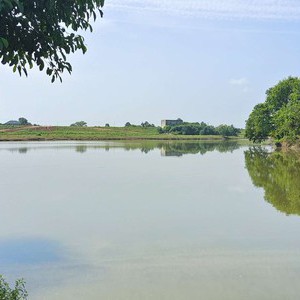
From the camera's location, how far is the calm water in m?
6.39

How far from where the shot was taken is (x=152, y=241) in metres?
8.83

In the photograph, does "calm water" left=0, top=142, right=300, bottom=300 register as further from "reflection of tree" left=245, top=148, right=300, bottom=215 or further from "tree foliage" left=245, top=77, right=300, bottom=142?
"tree foliage" left=245, top=77, right=300, bottom=142

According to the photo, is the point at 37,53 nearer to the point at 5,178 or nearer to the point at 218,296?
the point at 218,296

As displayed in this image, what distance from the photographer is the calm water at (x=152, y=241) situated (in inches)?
252

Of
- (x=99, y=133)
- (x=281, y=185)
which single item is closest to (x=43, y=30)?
(x=281, y=185)

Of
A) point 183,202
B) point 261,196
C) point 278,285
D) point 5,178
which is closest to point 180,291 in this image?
point 278,285

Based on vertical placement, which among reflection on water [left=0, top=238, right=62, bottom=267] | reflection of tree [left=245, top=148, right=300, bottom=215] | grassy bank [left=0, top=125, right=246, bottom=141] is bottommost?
reflection on water [left=0, top=238, right=62, bottom=267]

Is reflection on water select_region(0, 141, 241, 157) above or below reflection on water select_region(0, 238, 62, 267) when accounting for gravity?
above

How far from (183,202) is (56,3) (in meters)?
10.1

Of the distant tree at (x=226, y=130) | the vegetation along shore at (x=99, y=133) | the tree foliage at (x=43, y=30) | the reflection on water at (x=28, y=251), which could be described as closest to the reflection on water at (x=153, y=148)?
the vegetation along shore at (x=99, y=133)

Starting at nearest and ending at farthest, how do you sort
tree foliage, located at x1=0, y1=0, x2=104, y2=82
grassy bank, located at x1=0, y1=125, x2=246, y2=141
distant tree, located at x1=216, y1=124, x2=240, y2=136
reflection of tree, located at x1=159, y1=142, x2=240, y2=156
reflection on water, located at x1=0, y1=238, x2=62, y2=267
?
tree foliage, located at x1=0, y1=0, x2=104, y2=82 → reflection on water, located at x1=0, y1=238, x2=62, y2=267 → reflection of tree, located at x1=159, y1=142, x2=240, y2=156 → grassy bank, located at x1=0, y1=125, x2=246, y2=141 → distant tree, located at x1=216, y1=124, x2=240, y2=136

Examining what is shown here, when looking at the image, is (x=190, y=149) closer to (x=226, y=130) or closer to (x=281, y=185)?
(x=281, y=185)

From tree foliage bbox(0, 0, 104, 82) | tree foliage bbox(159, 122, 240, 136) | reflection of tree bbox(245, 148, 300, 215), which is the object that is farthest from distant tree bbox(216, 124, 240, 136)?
tree foliage bbox(0, 0, 104, 82)

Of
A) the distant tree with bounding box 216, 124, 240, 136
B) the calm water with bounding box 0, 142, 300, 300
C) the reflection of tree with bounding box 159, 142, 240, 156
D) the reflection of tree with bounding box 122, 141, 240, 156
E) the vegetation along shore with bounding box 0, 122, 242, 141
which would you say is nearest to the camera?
the calm water with bounding box 0, 142, 300, 300
